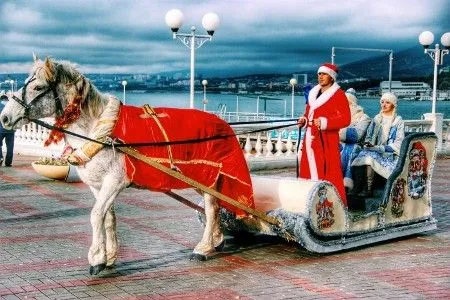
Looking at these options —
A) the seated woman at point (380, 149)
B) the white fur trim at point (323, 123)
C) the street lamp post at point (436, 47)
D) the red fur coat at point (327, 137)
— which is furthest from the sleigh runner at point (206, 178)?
the street lamp post at point (436, 47)

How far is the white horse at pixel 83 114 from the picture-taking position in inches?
258

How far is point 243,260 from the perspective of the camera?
25.1 feet

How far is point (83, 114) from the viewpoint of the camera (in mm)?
6746

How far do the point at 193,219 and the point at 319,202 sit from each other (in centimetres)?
315

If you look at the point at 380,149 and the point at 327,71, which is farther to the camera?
the point at 380,149

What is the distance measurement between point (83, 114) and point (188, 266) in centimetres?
204

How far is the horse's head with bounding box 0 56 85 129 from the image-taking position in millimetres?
6527

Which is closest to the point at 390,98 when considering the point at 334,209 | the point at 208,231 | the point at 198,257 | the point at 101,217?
the point at 334,209

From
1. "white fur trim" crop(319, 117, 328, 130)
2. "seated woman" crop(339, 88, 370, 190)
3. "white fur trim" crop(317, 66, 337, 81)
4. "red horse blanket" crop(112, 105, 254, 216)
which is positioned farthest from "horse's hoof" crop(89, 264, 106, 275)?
"seated woman" crop(339, 88, 370, 190)

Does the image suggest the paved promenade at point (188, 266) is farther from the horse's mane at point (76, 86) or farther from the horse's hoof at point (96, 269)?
the horse's mane at point (76, 86)

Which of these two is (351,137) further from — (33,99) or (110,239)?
(33,99)

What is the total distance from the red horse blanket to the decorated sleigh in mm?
459

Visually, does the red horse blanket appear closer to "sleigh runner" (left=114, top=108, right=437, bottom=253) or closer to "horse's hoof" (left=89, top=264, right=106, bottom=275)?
"sleigh runner" (left=114, top=108, right=437, bottom=253)

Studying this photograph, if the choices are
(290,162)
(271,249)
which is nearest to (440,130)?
(290,162)
